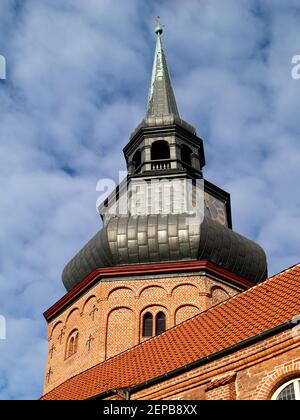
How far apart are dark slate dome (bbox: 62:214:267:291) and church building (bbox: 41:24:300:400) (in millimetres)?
34

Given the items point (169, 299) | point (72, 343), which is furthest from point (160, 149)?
point (72, 343)

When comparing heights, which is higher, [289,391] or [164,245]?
[164,245]

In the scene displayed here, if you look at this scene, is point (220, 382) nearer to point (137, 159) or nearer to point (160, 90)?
point (137, 159)

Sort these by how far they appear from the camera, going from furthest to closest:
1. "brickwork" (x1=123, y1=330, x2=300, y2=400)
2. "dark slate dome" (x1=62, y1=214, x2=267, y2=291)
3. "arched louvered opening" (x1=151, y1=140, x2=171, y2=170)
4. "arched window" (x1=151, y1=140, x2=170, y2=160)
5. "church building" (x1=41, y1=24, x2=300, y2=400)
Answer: "arched window" (x1=151, y1=140, x2=170, y2=160) → "arched louvered opening" (x1=151, y1=140, x2=171, y2=170) → "dark slate dome" (x1=62, y1=214, x2=267, y2=291) → "church building" (x1=41, y1=24, x2=300, y2=400) → "brickwork" (x1=123, y1=330, x2=300, y2=400)

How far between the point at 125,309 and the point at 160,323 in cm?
113

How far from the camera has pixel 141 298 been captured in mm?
20344

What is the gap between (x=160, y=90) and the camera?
2961cm

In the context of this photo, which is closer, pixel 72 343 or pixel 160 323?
pixel 160 323

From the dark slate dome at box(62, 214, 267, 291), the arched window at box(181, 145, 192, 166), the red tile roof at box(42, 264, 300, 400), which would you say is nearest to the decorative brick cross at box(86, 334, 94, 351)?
the dark slate dome at box(62, 214, 267, 291)

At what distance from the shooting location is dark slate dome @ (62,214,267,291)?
20703 millimetres

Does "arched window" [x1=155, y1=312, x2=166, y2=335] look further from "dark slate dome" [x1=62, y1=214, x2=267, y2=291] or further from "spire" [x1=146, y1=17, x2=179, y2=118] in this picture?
"spire" [x1=146, y1=17, x2=179, y2=118]

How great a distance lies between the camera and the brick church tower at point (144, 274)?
20.0 m
